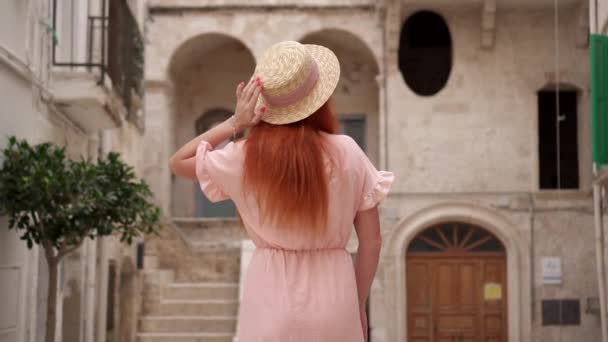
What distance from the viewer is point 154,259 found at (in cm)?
1759

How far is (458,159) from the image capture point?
1842 cm

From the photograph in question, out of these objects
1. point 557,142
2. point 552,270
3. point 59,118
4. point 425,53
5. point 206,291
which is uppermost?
point 425,53

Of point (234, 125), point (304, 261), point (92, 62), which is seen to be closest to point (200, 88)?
point (92, 62)

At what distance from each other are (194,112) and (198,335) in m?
7.64

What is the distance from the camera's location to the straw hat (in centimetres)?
Result: 260

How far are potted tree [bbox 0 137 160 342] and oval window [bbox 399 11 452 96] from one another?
1083 centimetres

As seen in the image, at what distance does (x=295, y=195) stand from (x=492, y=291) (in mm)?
16159

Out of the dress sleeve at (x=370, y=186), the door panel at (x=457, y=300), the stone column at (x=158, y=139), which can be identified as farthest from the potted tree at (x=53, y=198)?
the stone column at (x=158, y=139)

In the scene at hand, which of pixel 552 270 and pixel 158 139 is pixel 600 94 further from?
pixel 158 139

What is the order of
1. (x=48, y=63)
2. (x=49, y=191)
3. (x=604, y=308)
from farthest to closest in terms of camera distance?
(x=604, y=308) → (x=48, y=63) → (x=49, y=191)

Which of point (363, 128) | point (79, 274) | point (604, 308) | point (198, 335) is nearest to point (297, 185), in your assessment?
point (604, 308)

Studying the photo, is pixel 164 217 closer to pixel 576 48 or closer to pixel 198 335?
pixel 198 335

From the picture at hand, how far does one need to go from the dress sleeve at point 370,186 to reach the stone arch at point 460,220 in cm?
1529

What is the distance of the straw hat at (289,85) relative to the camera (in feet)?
8.52
